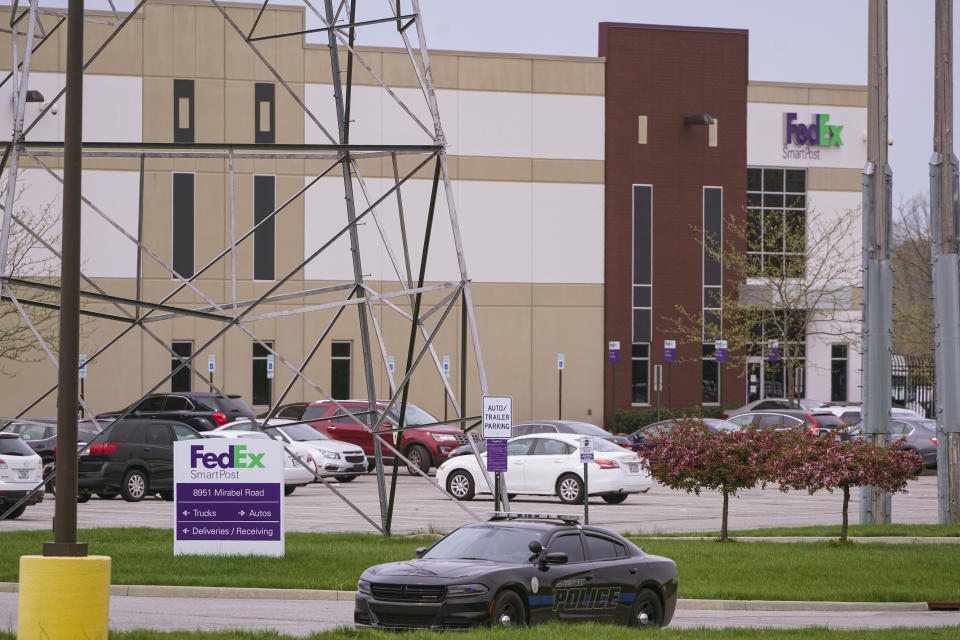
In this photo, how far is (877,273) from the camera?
1013 inches

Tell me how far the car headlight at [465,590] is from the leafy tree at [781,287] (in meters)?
47.6

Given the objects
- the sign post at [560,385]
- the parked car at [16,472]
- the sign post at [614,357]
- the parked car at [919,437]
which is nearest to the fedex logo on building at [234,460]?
the parked car at [16,472]

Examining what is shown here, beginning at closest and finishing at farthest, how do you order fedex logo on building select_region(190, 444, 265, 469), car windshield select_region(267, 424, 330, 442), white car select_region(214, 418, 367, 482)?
fedex logo on building select_region(190, 444, 265, 469) → white car select_region(214, 418, 367, 482) → car windshield select_region(267, 424, 330, 442)

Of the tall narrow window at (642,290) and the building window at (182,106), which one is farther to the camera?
the tall narrow window at (642,290)

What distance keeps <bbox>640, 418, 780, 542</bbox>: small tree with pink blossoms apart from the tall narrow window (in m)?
38.3

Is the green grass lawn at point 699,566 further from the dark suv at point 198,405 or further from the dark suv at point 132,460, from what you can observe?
the dark suv at point 198,405

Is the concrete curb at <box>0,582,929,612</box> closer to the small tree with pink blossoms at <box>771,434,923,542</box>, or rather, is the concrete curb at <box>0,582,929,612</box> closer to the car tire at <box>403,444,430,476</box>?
the small tree with pink blossoms at <box>771,434,923,542</box>

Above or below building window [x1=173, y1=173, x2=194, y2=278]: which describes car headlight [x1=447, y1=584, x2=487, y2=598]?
below

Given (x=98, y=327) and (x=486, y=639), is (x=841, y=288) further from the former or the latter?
(x=486, y=639)

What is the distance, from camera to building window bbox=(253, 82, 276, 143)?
5662 cm

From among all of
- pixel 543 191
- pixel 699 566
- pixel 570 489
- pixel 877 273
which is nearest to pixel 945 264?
pixel 877 273

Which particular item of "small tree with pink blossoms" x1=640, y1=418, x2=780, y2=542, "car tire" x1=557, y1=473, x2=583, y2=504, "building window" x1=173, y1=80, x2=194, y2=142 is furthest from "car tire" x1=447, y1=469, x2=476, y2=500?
"building window" x1=173, y1=80, x2=194, y2=142

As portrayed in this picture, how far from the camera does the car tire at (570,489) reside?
99.6 feet

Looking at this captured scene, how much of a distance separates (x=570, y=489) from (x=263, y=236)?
29.1 meters
